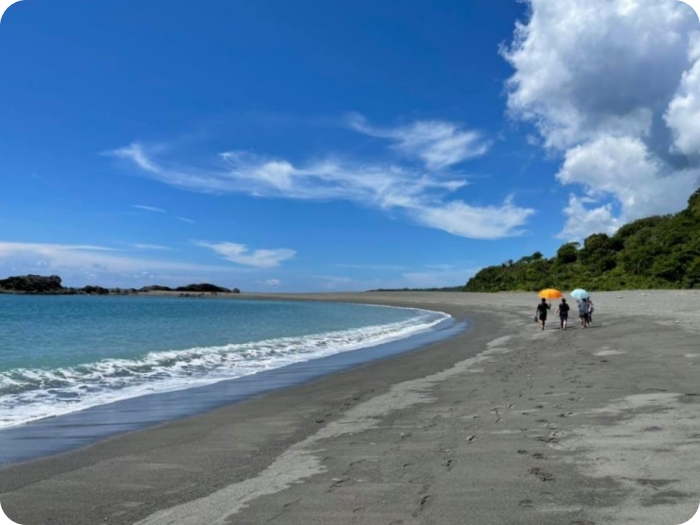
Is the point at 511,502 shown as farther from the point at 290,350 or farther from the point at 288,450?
the point at 290,350

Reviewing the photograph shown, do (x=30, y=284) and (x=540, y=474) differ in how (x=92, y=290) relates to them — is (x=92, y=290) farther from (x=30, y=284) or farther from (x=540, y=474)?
(x=540, y=474)

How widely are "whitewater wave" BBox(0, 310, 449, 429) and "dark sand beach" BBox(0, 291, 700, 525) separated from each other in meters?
3.45

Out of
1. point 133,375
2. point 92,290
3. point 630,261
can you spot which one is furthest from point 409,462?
point 92,290

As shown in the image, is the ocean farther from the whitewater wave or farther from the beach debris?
the beach debris

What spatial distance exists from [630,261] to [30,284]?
6299 inches

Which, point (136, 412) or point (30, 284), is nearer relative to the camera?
point (136, 412)

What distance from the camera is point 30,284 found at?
160m

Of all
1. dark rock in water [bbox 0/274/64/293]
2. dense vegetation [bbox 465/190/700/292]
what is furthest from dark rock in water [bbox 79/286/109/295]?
dense vegetation [bbox 465/190/700/292]

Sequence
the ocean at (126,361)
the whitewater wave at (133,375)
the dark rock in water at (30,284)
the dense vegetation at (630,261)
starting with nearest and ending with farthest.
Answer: the whitewater wave at (133,375), the ocean at (126,361), the dense vegetation at (630,261), the dark rock in water at (30,284)

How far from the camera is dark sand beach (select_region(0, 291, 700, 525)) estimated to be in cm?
465


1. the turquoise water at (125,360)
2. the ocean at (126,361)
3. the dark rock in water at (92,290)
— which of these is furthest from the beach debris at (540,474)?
the dark rock in water at (92,290)

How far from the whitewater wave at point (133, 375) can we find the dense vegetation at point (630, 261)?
45503 millimetres

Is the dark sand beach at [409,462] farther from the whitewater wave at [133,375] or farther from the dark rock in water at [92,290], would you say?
the dark rock in water at [92,290]

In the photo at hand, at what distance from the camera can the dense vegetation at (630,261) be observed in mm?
56031
